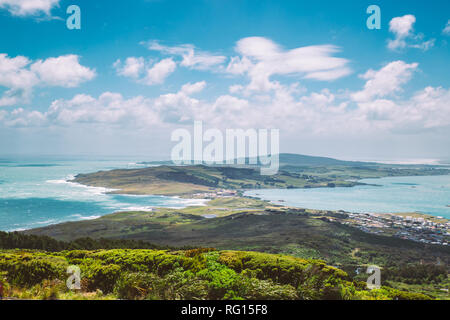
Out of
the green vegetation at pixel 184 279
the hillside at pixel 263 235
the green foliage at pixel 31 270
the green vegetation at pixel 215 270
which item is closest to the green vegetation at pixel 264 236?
the hillside at pixel 263 235

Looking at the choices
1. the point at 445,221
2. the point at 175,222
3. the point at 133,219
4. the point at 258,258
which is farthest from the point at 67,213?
the point at 445,221

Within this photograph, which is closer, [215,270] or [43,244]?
[215,270]

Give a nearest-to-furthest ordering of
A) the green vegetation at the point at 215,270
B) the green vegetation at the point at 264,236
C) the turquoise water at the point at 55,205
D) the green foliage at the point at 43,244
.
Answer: the green vegetation at the point at 215,270 < the green foliage at the point at 43,244 < the green vegetation at the point at 264,236 < the turquoise water at the point at 55,205

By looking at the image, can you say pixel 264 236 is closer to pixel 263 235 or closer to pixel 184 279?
pixel 263 235

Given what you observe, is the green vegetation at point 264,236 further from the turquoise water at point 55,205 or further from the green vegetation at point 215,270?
the turquoise water at point 55,205

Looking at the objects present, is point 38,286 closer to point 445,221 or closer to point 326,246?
point 326,246

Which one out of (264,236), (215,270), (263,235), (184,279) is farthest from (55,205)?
(184,279)

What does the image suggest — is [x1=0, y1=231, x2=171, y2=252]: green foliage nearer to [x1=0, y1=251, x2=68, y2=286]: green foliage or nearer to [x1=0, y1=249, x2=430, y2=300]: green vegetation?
[x1=0, y1=249, x2=430, y2=300]: green vegetation

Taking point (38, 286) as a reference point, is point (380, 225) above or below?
below
